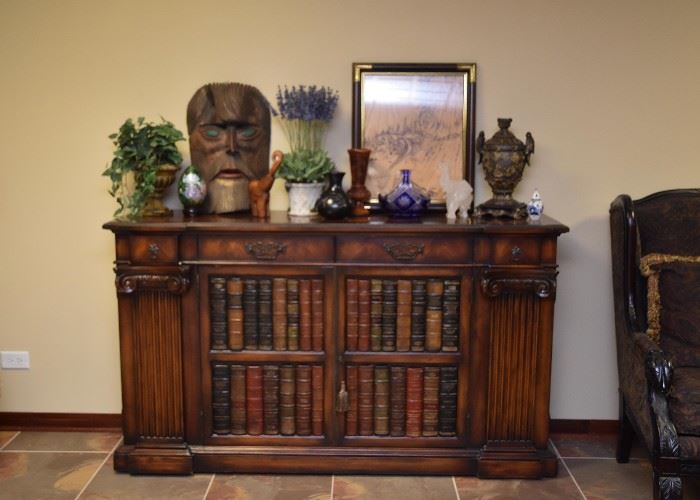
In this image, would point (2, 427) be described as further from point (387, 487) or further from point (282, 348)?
point (387, 487)

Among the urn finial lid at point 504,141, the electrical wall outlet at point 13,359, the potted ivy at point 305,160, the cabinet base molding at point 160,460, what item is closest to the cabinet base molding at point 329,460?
the cabinet base molding at point 160,460

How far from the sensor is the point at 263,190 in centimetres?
308

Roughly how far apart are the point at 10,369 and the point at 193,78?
1.66 metres

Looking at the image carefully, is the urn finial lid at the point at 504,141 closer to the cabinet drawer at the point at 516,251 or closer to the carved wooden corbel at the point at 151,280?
the cabinet drawer at the point at 516,251

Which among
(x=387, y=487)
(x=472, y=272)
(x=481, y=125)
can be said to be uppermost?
(x=481, y=125)

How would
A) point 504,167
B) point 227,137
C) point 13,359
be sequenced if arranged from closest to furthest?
1. point 504,167
2. point 227,137
3. point 13,359

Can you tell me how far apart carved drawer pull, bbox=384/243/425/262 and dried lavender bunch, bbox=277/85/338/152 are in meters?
0.64

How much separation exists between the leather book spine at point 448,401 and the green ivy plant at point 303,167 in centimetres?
99

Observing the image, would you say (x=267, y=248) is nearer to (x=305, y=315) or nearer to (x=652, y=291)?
(x=305, y=315)

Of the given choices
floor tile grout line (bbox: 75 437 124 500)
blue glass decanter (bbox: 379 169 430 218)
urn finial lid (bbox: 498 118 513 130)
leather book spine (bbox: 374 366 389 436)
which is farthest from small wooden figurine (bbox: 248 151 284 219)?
floor tile grout line (bbox: 75 437 124 500)

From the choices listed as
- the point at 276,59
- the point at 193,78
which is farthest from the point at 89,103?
the point at 276,59

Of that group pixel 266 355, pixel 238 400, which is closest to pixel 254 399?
pixel 238 400

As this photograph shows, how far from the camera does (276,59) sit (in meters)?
3.27

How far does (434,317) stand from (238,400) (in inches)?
35.5
